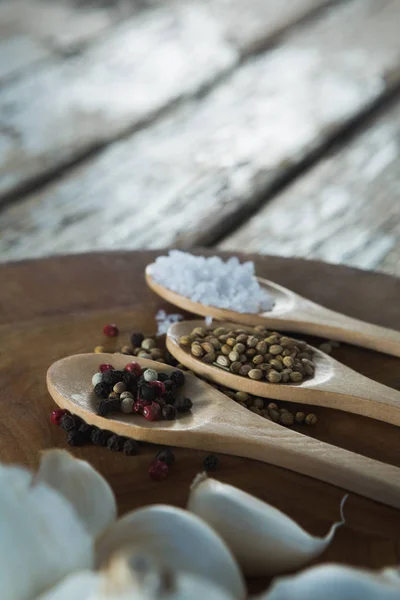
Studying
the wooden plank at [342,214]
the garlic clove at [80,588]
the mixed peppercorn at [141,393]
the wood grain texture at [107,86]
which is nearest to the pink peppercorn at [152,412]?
the mixed peppercorn at [141,393]

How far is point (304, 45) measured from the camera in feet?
6.89

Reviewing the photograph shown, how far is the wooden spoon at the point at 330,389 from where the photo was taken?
67 centimetres

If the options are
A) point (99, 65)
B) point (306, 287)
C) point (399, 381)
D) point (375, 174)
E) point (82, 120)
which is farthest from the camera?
point (99, 65)

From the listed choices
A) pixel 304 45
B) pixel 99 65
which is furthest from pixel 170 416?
pixel 304 45

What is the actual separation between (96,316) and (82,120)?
1.04m

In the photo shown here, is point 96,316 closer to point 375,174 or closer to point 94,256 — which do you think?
point 94,256

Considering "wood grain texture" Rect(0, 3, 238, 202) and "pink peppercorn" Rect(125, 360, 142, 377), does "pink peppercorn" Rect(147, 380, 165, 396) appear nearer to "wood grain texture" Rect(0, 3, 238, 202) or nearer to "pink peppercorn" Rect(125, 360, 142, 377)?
"pink peppercorn" Rect(125, 360, 142, 377)

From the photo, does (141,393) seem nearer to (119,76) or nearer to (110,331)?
(110,331)

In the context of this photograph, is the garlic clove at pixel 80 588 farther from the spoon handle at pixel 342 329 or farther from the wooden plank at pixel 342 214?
the wooden plank at pixel 342 214

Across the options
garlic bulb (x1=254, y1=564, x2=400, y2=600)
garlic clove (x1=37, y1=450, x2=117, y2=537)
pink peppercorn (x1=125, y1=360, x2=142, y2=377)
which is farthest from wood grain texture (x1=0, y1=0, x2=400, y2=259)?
garlic bulb (x1=254, y1=564, x2=400, y2=600)

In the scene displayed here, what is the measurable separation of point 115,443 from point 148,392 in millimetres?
56

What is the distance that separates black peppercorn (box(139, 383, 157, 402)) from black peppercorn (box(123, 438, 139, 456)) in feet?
0.14

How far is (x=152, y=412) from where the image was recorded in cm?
63

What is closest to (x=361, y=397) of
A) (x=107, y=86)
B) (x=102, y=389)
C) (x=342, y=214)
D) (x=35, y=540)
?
(x=102, y=389)
